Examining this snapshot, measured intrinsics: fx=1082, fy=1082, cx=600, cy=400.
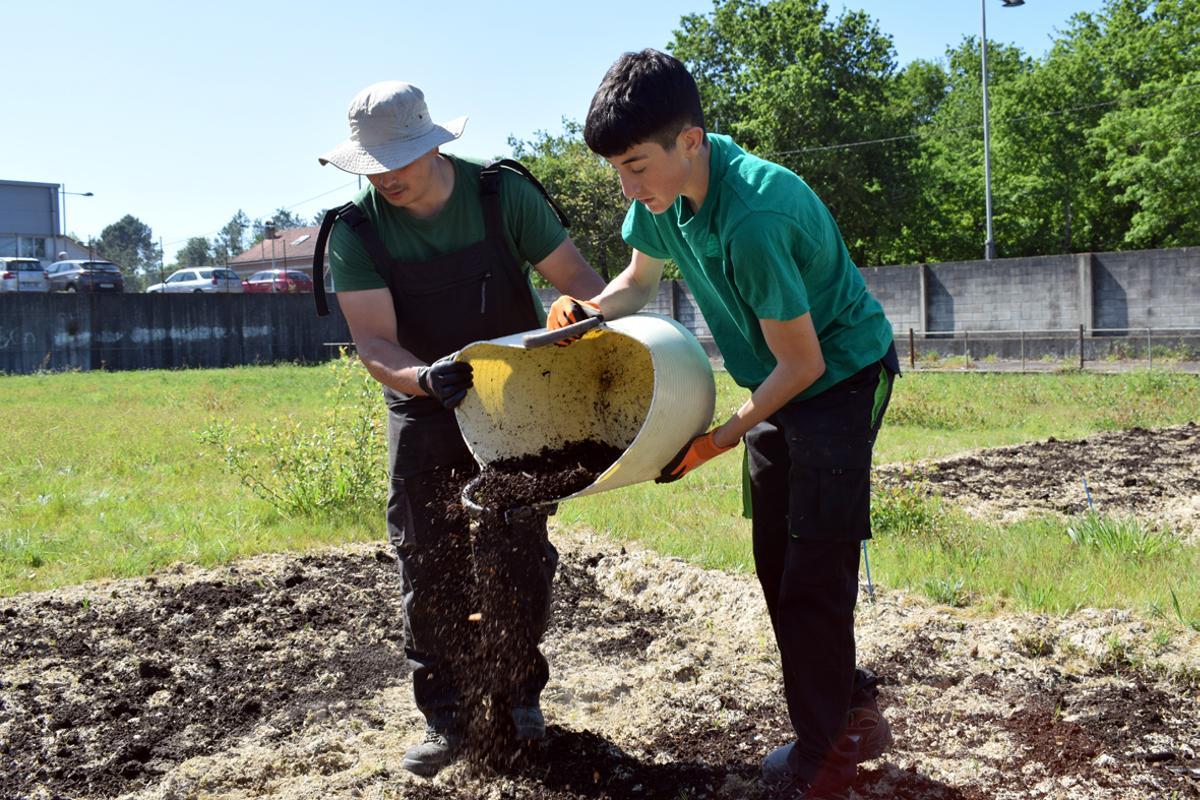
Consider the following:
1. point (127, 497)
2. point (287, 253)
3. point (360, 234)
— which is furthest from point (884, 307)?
point (287, 253)

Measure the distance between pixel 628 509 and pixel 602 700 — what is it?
274 centimetres

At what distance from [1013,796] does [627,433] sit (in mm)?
1358

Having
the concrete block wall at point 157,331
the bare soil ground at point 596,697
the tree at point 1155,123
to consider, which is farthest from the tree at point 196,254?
the bare soil ground at point 596,697

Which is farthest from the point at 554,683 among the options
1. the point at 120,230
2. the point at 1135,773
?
the point at 120,230

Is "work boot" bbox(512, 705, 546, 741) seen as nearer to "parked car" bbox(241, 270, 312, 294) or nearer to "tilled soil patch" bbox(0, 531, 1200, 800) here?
"tilled soil patch" bbox(0, 531, 1200, 800)

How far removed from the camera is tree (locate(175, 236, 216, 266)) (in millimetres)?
99125

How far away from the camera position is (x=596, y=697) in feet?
11.4

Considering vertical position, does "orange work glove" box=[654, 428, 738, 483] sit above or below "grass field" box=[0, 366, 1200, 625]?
above

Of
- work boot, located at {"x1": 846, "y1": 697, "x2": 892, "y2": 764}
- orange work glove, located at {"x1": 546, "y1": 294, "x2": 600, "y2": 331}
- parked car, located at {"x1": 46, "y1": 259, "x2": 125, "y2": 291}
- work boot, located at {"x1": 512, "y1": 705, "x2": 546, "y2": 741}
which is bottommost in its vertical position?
work boot, located at {"x1": 512, "y1": 705, "x2": 546, "y2": 741}

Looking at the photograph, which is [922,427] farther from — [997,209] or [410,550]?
[997,209]

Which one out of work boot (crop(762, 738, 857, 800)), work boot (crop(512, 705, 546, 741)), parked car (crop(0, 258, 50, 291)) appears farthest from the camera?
parked car (crop(0, 258, 50, 291))

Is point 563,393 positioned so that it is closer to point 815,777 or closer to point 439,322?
point 439,322

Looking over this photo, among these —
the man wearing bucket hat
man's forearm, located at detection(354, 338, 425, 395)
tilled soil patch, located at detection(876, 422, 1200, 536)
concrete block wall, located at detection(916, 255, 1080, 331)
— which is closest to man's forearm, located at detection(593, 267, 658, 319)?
the man wearing bucket hat

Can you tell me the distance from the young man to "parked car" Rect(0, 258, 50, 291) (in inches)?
1288
